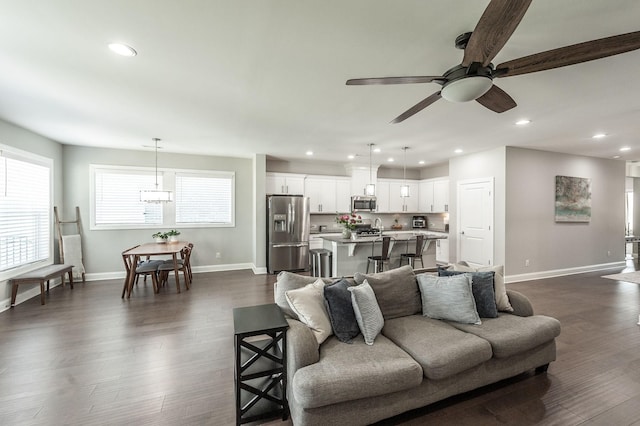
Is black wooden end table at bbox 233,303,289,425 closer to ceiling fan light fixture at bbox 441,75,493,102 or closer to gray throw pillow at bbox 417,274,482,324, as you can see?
gray throw pillow at bbox 417,274,482,324

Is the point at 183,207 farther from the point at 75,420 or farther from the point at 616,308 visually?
the point at 616,308

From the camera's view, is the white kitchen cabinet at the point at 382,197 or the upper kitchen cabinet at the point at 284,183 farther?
the white kitchen cabinet at the point at 382,197

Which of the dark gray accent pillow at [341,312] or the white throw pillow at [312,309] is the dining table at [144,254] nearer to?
the white throw pillow at [312,309]

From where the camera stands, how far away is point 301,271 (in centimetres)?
635

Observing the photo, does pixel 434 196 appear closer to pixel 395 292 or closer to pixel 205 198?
pixel 395 292

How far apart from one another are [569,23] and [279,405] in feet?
10.8

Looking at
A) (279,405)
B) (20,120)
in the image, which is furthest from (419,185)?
(20,120)

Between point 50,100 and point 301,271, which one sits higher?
point 50,100

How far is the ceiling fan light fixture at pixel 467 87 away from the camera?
1.78 meters

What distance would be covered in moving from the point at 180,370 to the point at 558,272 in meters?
7.30

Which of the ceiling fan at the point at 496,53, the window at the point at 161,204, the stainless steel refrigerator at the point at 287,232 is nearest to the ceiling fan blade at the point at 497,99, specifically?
the ceiling fan at the point at 496,53

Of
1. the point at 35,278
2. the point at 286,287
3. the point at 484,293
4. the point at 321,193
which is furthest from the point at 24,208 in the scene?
the point at 484,293

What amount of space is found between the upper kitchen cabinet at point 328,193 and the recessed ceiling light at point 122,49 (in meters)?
4.89

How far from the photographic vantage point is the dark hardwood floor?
1.91m
